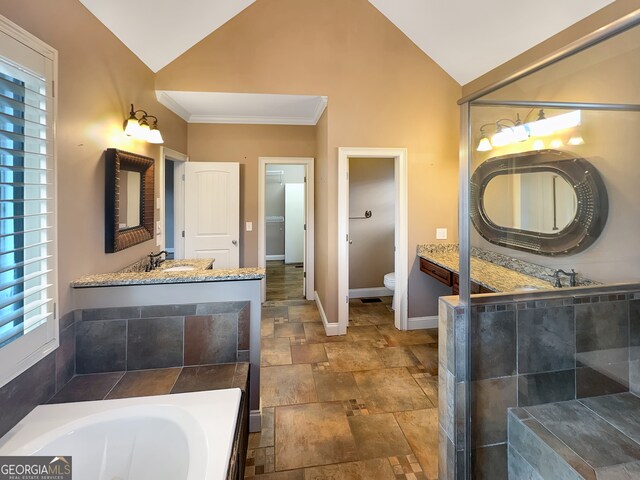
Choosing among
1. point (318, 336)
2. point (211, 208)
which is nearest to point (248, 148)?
point (211, 208)

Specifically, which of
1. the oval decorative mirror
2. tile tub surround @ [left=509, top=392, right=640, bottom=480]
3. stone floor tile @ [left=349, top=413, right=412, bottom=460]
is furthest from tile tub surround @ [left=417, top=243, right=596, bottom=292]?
stone floor tile @ [left=349, top=413, right=412, bottom=460]

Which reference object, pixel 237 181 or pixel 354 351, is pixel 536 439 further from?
pixel 237 181

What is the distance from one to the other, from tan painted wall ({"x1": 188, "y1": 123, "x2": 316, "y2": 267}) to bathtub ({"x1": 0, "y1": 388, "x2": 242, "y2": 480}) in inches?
115

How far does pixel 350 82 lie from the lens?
3.28 m

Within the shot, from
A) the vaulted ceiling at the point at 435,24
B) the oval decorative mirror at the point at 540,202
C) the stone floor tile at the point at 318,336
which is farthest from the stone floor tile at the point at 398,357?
the vaulted ceiling at the point at 435,24

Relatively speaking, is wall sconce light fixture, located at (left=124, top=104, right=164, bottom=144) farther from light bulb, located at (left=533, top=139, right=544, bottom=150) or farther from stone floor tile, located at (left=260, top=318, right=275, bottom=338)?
light bulb, located at (left=533, top=139, right=544, bottom=150)

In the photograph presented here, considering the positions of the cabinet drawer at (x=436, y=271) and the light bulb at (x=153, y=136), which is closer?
the light bulb at (x=153, y=136)

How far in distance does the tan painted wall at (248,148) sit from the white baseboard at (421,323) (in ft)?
7.14

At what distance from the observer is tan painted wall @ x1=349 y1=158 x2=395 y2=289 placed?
463 cm

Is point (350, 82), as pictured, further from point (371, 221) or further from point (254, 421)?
point (254, 421)

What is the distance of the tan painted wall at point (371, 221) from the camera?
463 cm

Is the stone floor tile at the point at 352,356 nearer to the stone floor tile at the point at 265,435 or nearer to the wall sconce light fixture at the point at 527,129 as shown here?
the stone floor tile at the point at 265,435

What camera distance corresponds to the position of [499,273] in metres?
2.29

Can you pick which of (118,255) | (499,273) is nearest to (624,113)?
(499,273)
